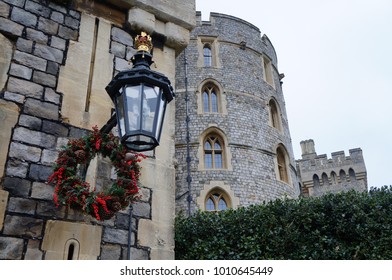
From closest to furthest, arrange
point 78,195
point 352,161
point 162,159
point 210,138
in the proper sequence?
point 78,195
point 162,159
point 210,138
point 352,161

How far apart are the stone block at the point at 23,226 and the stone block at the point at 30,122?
2.88 ft

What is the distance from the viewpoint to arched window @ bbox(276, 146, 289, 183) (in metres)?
17.0

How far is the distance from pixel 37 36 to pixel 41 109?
2.85 ft

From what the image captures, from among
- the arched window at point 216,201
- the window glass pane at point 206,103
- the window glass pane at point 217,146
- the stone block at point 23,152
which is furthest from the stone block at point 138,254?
the window glass pane at point 206,103

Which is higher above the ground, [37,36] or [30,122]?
[37,36]

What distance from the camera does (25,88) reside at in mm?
3701

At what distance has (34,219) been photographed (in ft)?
10.8

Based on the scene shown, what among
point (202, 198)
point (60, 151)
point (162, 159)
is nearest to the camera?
point (60, 151)

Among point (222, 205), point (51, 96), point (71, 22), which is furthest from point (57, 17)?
point (222, 205)

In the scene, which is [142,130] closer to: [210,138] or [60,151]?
[60,151]

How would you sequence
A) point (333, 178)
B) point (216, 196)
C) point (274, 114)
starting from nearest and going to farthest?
point (216, 196) → point (274, 114) → point (333, 178)

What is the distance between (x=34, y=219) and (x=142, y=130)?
142 cm

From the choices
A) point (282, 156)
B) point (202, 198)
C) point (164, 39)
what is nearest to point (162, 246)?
point (164, 39)

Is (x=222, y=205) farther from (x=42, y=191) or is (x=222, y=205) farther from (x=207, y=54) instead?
(x=42, y=191)
